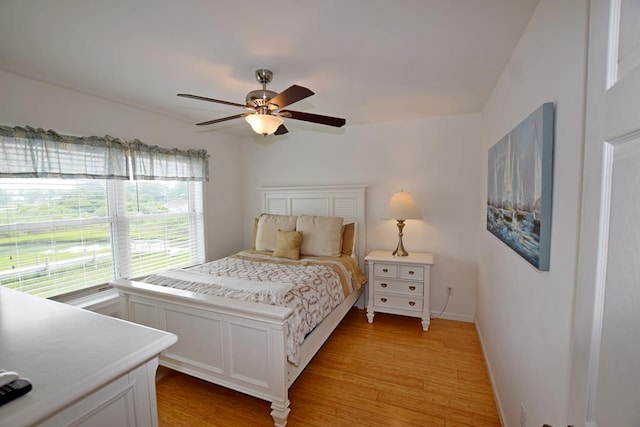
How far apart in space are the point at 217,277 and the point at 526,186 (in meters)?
2.26

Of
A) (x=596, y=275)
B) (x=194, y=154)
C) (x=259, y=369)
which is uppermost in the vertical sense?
(x=194, y=154)

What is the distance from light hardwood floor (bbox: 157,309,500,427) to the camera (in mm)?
1781

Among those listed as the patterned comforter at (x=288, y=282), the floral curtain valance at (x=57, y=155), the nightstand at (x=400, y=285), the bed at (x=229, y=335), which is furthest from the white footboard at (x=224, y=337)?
the nightstand at (x=400, y=285)

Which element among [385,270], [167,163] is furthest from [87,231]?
[385,270]

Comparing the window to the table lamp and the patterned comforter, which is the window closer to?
the patterned comforter

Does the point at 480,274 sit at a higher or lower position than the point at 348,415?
higher

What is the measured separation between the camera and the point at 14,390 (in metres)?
0.68

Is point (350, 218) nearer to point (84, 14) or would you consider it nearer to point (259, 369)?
point (259, 369)

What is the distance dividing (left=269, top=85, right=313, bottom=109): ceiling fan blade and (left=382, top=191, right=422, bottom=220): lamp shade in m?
1.75

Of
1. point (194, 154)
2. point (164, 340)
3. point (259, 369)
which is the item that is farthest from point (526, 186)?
point (194, 154)

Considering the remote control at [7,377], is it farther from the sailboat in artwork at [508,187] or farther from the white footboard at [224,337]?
the sailboat in artwork at [508,187]

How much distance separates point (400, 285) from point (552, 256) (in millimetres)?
1992

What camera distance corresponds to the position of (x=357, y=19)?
1424mm

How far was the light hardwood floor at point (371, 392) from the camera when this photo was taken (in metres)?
1.78
